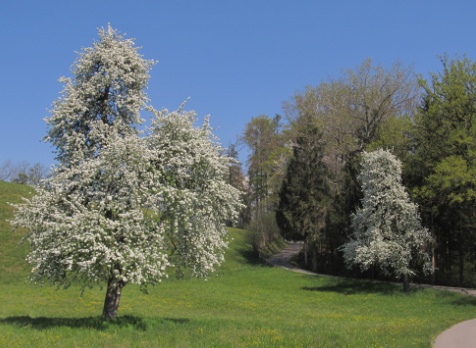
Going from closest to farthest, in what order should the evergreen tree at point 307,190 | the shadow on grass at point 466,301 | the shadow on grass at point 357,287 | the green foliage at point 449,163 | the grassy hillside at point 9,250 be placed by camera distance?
the shadow on grass at point 466,301, the green foliage at point 449,163, the shadow on grass at point 357,287, the grassy hillside at point 9,250, the evergreen tree at point 307,190

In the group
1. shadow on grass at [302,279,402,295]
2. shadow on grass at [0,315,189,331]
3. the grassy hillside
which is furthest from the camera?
the grassy hillside

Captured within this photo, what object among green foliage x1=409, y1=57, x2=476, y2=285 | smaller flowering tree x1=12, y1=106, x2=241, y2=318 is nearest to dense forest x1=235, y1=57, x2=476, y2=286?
green foliage x1=409, y1=57, x2=476, y2=285

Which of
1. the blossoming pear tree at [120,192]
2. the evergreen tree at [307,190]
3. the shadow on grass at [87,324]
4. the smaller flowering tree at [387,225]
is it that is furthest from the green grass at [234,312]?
the evergreen tree at [307,190]

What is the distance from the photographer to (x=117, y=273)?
46.6ft

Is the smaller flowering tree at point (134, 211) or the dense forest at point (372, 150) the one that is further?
the dense forest at point (372, 150)

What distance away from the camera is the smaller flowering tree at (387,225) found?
34844 millimetres

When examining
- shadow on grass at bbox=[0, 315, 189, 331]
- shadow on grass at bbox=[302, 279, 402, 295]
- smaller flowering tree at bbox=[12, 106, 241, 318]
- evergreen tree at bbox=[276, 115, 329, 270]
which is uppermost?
evergreen tree at bbox=[276, 115, 329, 270]

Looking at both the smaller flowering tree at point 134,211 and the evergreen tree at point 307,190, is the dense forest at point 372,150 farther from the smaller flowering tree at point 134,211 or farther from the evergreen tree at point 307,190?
the smaller flowering tree at point 134,211

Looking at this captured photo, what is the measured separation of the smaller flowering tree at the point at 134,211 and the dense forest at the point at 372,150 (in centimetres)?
2105

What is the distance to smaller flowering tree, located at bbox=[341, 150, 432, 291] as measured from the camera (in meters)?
34.8

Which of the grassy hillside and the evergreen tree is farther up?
the evergreen tree

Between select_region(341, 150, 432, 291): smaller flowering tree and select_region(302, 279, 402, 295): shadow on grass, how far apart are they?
1.78 m

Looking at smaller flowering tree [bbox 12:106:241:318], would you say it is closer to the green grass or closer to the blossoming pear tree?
the blossoming pear tree

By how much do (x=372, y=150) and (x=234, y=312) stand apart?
20.9 meters
